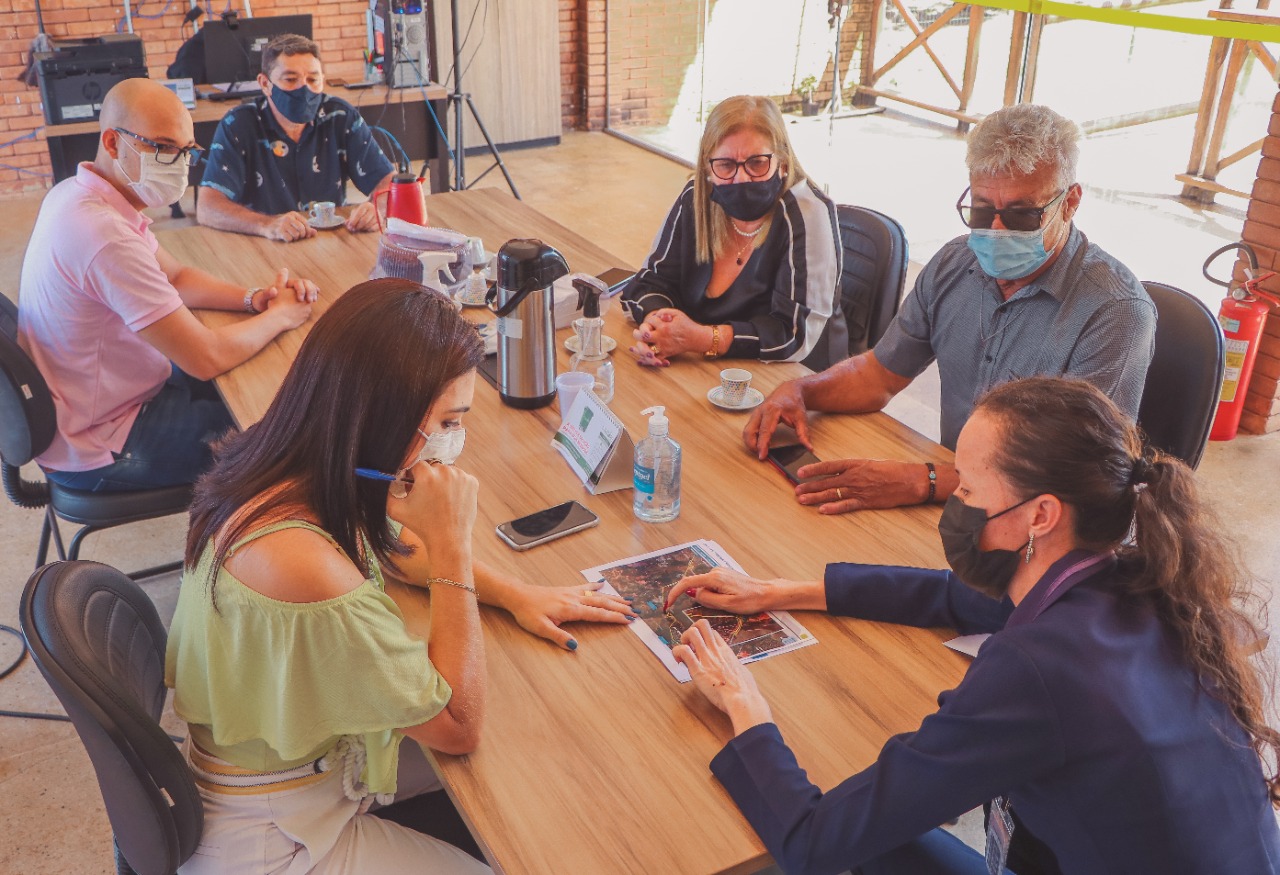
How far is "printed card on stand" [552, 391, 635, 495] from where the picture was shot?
2034 mm

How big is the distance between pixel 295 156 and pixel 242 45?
1.56m

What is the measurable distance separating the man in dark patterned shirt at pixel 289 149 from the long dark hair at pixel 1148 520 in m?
2.70

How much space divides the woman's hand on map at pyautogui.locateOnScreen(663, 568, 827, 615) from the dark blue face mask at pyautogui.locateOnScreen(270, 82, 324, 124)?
2.85 metres

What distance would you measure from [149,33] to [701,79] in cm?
328

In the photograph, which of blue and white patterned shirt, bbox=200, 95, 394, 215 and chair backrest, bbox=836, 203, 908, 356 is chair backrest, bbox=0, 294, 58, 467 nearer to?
blue and white patterned shirt, bbox=200, 95, 394, 215

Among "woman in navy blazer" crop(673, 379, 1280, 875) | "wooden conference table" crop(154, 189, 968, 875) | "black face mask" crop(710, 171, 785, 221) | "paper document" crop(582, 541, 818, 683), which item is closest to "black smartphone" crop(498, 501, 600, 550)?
"wooden conference table" crop(154, 189, 968, 875)

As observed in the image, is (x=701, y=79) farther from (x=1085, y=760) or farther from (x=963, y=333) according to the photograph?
(x=1085, y=760)

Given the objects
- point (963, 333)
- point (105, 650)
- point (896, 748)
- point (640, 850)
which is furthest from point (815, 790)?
point (963, 333)

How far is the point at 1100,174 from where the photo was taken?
15.2 feet

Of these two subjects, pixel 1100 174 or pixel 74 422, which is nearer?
pixel 74 422

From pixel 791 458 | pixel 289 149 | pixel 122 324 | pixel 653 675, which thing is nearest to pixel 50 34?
pixel 289 149

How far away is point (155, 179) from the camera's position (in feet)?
8.61

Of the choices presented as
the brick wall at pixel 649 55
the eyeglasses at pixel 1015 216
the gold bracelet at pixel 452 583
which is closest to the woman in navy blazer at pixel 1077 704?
the gold bracelet at pixel 452 583

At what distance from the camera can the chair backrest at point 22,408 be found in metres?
2.35
